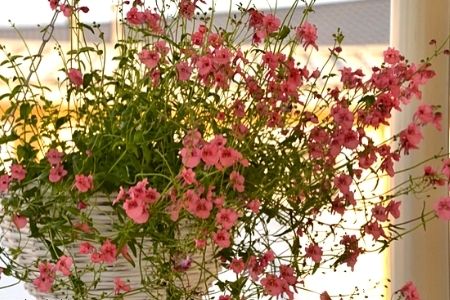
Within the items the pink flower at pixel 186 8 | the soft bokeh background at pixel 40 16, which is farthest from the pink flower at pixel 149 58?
the soft bokeh background at pixel 40 16

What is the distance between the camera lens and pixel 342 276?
1603 millimetres

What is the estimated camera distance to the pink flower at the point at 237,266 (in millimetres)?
1020

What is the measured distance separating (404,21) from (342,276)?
19.3 inches

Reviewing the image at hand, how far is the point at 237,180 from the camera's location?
0.96 meters

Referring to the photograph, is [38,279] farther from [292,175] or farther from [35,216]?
[292,175]

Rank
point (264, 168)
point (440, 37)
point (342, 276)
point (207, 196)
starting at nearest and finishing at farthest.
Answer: point (207, 196)
point (264, 168)
point (440, 37)
point (342, 276)

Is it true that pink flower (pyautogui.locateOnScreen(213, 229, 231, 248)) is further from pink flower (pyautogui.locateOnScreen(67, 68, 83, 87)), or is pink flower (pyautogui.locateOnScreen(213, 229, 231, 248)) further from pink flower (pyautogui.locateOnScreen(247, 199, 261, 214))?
pink flower (pyautogui.locateOnScreen(67, 68, 83, 87))

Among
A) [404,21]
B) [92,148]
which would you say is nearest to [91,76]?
[92,148]

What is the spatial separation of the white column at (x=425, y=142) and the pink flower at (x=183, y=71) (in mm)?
477

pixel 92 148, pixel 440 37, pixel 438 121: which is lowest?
pixel 92 148

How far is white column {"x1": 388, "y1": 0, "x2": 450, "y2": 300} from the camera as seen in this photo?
52.3 inches

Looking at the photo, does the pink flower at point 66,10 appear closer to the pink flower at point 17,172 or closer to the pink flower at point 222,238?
the pink flower at point 17,172

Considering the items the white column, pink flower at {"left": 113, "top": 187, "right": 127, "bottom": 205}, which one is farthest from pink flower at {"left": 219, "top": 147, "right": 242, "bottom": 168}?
the white column

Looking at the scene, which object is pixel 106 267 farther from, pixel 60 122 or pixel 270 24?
pixel 270 24
